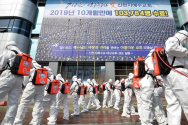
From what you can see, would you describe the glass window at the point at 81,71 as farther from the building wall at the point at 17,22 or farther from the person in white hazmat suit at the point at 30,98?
the person in white hazmat suit at the point at 30,98

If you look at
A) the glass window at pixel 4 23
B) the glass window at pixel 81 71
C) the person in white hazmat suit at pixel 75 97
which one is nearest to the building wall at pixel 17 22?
the glass window at pixel 4 23

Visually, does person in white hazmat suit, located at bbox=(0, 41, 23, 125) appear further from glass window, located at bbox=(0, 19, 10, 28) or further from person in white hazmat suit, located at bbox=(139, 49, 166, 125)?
glass window, located at bbox=(0, 19, 10, 28)

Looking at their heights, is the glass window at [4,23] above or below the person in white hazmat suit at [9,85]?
above

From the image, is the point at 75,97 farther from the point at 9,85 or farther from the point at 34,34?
the point at 34,34

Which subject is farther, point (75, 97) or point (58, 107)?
point (75, 97)

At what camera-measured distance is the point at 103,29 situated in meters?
20.3

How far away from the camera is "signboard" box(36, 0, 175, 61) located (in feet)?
61.8

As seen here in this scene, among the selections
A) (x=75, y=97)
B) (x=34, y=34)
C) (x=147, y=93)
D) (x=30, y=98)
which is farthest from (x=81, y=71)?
(x=147, y=93)

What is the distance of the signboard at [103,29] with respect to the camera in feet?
61.8

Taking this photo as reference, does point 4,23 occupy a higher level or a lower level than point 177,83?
higher

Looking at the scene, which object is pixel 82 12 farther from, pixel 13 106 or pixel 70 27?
pixel 13 106

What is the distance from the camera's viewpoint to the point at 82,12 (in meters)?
22.1

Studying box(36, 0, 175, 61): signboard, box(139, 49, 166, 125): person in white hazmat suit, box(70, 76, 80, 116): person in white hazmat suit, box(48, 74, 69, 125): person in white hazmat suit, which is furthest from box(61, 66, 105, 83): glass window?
box(139, 49, 166, 125): person in white hazmat suit

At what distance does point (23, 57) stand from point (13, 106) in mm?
1227
